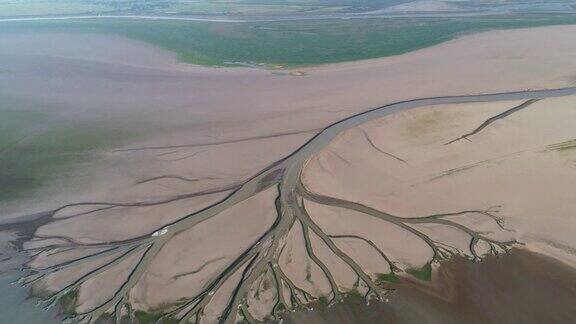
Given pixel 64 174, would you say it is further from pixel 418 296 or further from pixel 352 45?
pixel 352 45

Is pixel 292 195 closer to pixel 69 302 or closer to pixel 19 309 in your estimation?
pixel 69 302

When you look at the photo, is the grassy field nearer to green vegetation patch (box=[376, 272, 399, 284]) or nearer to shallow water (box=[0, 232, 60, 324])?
green vegetation patch (box=[376, 272, 399, 284])

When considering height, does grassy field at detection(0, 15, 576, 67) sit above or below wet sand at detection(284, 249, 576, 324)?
above

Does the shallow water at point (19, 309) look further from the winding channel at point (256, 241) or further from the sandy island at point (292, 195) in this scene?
the winding channel at point (256, 241)

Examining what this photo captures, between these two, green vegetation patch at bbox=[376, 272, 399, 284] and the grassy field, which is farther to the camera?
the grassy field

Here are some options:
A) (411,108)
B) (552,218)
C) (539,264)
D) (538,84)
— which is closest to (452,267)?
(539,264)

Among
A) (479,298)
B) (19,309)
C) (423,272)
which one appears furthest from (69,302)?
(479,298)

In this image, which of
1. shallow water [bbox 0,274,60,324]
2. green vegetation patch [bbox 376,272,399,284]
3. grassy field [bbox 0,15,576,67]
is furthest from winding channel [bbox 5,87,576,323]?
grassy field [bbox 0,15,576,67]

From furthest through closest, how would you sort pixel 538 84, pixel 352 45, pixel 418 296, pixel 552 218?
pixel 352 45 < pixel 538 84 < pixel 552 218 < pixel 418 296
